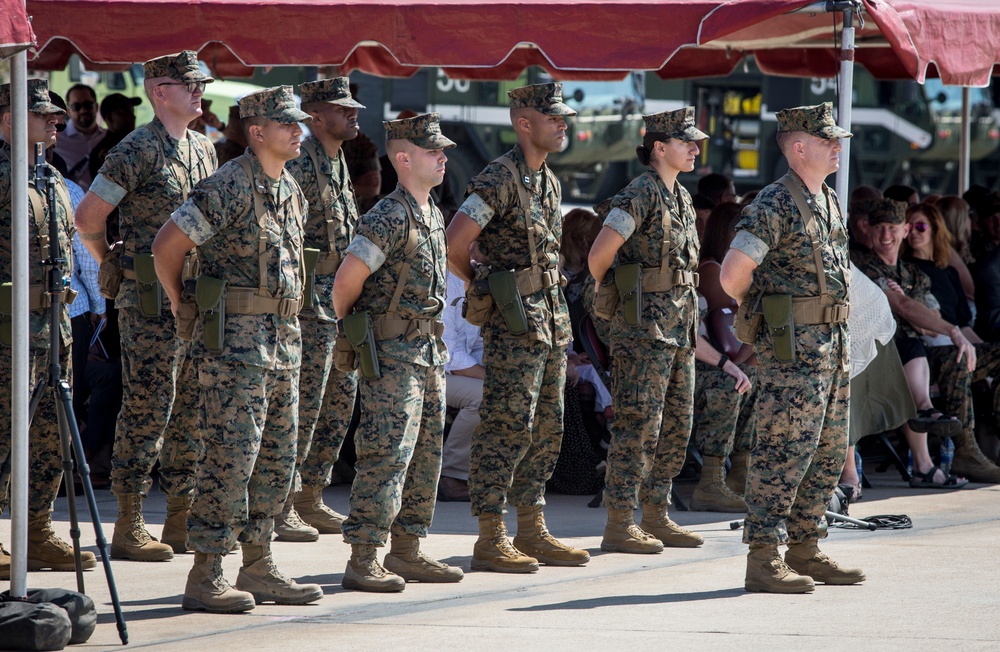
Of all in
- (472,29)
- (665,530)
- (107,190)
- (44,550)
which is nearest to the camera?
(44,550)

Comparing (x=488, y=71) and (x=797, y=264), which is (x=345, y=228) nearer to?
(x=797, y=264)

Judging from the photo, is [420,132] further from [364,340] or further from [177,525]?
[177,525]

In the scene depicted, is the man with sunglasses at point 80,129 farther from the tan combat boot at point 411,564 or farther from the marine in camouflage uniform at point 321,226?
the tan combat boot at point 411,564

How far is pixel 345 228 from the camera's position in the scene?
23.7 ft

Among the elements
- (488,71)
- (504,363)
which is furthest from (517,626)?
(488,71)

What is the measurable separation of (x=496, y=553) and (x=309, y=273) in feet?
4.75

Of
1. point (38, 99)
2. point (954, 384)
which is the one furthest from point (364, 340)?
point (954, 384)

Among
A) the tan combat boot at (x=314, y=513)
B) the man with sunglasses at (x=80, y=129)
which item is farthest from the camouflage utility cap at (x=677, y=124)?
the man with sunglasses at (x=80, y=129)

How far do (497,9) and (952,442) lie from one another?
12.8 feet

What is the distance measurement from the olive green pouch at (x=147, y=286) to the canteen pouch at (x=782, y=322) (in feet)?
8.38

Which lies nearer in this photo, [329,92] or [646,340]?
[646,340]

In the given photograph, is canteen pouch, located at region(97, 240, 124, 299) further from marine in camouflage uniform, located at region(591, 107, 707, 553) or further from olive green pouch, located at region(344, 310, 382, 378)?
marine in camouflage uniform, located at region(591, 107, 707, 553)

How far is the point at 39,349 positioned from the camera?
620 centimetres

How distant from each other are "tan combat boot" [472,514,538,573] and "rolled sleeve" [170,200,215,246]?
1868 millimetres
